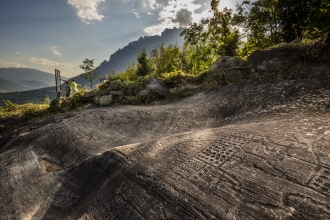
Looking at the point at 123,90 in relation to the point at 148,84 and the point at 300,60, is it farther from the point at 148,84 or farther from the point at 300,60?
the point at 300,60

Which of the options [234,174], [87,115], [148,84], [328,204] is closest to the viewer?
[328,204]

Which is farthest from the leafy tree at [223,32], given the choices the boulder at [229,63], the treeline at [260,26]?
the boulder at [229,63]

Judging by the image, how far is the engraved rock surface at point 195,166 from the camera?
3.66m

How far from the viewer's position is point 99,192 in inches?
201

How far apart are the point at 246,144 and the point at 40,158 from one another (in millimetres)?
7051

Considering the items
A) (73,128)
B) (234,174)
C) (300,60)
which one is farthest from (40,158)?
(300,60)

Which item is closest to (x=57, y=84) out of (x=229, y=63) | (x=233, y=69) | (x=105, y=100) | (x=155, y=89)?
(x=105, y=100)

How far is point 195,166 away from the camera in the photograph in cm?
471

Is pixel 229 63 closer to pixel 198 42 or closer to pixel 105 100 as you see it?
pixel 105 100

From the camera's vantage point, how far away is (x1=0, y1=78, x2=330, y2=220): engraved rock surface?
144 inches

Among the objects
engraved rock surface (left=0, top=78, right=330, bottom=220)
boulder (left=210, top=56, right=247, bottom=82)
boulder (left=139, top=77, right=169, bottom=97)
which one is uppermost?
boulder (left=210, top=56, right=247, bottom=82)

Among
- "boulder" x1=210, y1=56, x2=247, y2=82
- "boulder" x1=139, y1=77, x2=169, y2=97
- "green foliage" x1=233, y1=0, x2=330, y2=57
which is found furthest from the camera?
"green foliage" x1=233, y1=0, x2=330, y2=57

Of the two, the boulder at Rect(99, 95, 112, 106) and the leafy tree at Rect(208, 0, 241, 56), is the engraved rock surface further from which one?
the leafy tree at Rect(208, 0, 241, 56)

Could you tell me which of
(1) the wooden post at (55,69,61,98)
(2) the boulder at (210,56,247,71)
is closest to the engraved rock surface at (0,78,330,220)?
(2) the boulder at (210,56,247,71)
